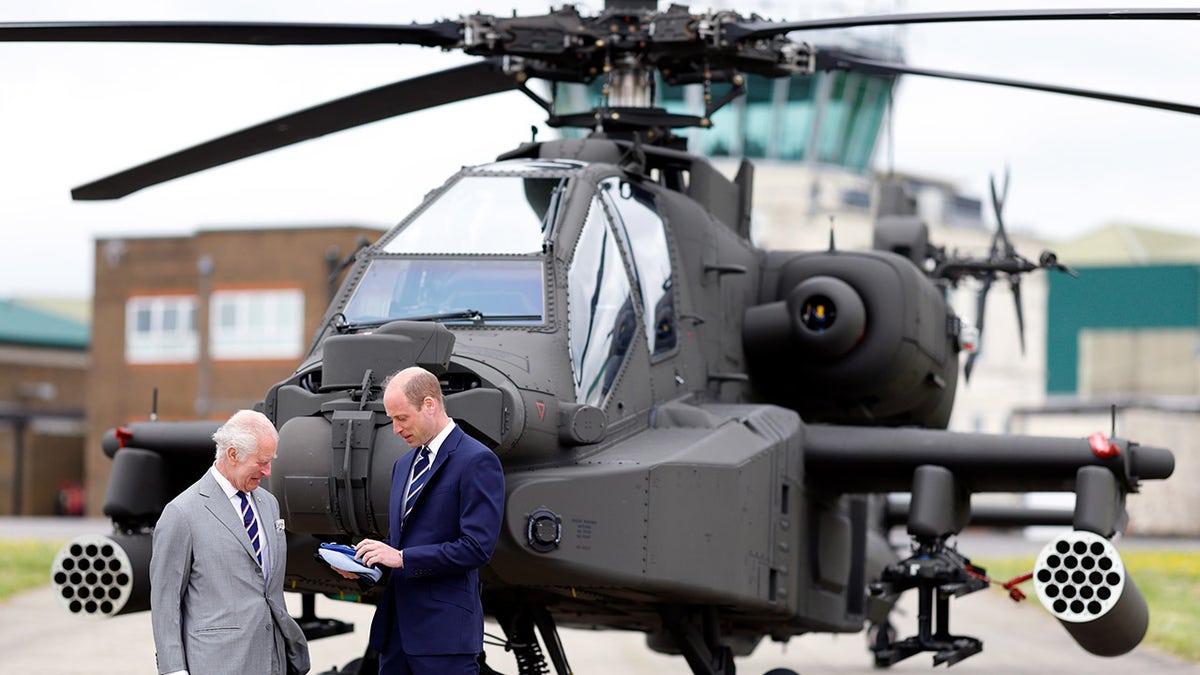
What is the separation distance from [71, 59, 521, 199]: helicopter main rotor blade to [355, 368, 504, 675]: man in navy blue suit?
452cm

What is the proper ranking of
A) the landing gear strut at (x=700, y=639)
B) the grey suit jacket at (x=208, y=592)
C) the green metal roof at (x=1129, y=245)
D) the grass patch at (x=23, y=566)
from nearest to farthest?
the grey suit jacket at (x=208, y=592)
the landing gear strut at (x=700, y=639)
the grass patch at (x=23, y=566)
the green metal roof at (x=1129, y=245)

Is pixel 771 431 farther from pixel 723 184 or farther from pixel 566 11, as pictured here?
pixel 566 11

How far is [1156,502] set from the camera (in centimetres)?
4509

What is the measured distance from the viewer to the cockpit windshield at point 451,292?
7.95 meters

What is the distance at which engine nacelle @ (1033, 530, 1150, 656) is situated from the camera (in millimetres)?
8516

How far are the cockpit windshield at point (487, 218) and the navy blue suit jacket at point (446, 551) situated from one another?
214 cm

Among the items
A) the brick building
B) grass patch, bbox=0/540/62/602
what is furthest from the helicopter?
the brick building

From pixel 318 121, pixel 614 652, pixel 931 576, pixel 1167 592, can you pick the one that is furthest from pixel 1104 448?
pixel 1167 592

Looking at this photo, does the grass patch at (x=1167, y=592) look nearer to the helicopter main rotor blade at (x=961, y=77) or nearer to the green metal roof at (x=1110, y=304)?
the helicopter main rotor blade at (x=961, y=77)

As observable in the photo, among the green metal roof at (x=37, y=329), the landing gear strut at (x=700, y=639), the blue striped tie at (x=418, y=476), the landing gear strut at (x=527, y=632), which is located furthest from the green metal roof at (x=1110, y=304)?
the blue striped tie at (x=418, y=476)

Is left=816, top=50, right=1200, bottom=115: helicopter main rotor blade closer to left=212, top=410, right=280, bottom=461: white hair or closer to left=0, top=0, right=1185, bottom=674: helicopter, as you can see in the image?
left=0, top=0, right=1185, bottom=674: helicopter

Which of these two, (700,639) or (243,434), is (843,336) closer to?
(700,639)

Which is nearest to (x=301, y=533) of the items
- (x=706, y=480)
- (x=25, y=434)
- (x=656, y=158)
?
(x=706, y=480)

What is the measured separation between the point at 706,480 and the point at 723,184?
10.5ft
